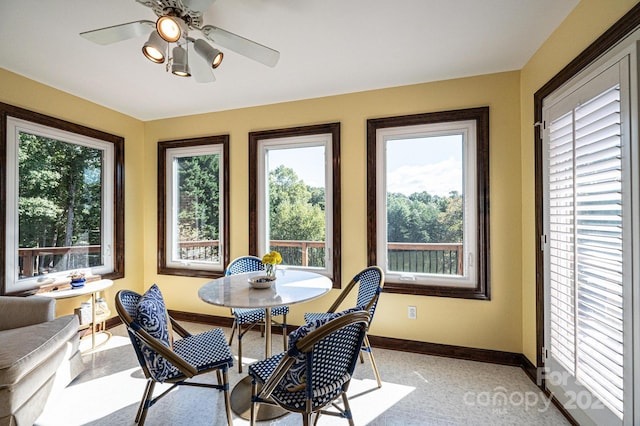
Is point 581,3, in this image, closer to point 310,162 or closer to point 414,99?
point 414,99

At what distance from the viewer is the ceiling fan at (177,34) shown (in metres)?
1.52

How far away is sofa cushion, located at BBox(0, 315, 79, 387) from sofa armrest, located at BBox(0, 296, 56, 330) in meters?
0.08

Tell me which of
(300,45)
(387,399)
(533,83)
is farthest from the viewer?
(533,83)

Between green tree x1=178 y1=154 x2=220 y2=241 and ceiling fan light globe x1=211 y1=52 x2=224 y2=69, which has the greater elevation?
ceiling fan light globe x1=211 y1=52 x2=224 y2=69

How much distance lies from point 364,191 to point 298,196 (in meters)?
0.78

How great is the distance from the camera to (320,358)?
4.36 feet

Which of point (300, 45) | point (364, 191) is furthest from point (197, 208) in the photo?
point (300, 45)

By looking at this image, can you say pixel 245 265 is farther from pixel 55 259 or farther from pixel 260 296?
pixel 55 259

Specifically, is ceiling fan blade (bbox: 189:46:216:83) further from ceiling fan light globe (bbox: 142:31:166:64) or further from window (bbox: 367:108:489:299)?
window (bbox: 367:108:489:299)

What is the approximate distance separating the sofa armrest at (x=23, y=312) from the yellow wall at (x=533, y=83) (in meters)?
4.00

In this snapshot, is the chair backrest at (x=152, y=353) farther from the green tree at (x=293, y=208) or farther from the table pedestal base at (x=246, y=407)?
the green tree at (x=293, y=208)

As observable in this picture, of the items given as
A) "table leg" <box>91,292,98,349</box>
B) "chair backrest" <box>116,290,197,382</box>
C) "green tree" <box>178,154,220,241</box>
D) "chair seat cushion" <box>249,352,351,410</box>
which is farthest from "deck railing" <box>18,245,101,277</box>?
"chair seat cushion" <box>249,352,351,410</box>

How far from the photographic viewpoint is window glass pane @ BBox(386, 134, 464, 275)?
2.78 m

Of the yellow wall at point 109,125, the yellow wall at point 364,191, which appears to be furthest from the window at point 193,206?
the yellow wall at point 109,125
